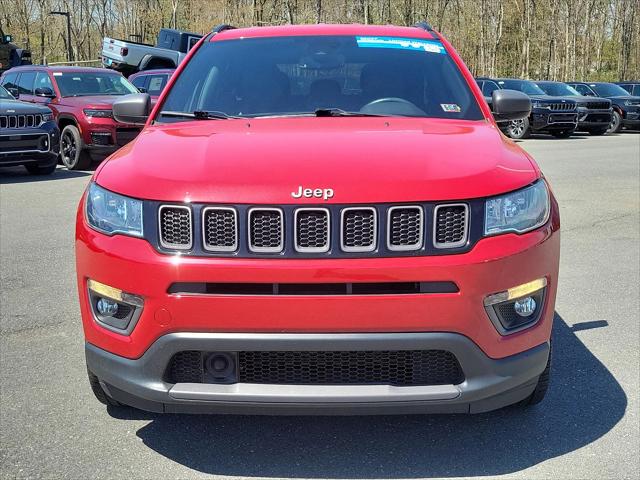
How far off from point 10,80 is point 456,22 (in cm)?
4562

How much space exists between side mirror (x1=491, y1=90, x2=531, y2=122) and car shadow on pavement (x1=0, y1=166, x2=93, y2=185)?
9.37 m

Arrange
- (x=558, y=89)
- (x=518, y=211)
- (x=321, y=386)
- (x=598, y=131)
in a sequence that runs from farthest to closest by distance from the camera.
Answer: (x=598, y=131) < (x=558, y=89) < (x=518, y=211) < (x=321, y=386)

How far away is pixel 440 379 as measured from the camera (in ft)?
8.71

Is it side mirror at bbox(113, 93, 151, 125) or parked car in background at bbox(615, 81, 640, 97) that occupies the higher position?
side mirror at bbox(113, 93, 151, 125)

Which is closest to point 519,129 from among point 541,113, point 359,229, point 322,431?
point 541,113

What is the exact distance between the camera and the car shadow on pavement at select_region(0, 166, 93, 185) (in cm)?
1201

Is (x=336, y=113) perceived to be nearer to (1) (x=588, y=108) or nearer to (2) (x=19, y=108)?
(2) (x=19, y=108)

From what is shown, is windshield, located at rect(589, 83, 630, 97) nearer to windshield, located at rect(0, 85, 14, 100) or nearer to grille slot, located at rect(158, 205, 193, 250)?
windshield, located at rect(0, 85, 14, 100)

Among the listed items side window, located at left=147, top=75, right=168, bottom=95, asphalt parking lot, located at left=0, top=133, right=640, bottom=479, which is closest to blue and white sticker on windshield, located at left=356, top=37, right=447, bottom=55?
asphalt parking lot, located at left=0, top=133, right=640, bottom=479

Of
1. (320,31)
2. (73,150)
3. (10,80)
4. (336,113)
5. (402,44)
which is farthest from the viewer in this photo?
(10,80)

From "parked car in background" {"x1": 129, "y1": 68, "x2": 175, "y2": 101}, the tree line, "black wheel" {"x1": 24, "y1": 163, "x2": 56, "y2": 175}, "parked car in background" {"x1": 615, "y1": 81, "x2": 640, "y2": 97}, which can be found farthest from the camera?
the tree line

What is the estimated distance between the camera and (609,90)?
1025 inches

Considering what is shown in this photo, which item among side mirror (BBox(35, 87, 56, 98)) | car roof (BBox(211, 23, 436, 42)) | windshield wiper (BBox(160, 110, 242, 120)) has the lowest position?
side mirror (BBox(35, 87, 56, 98))

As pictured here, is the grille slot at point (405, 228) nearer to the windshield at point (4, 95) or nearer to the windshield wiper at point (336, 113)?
the windshield wiper at point (336, 113)
